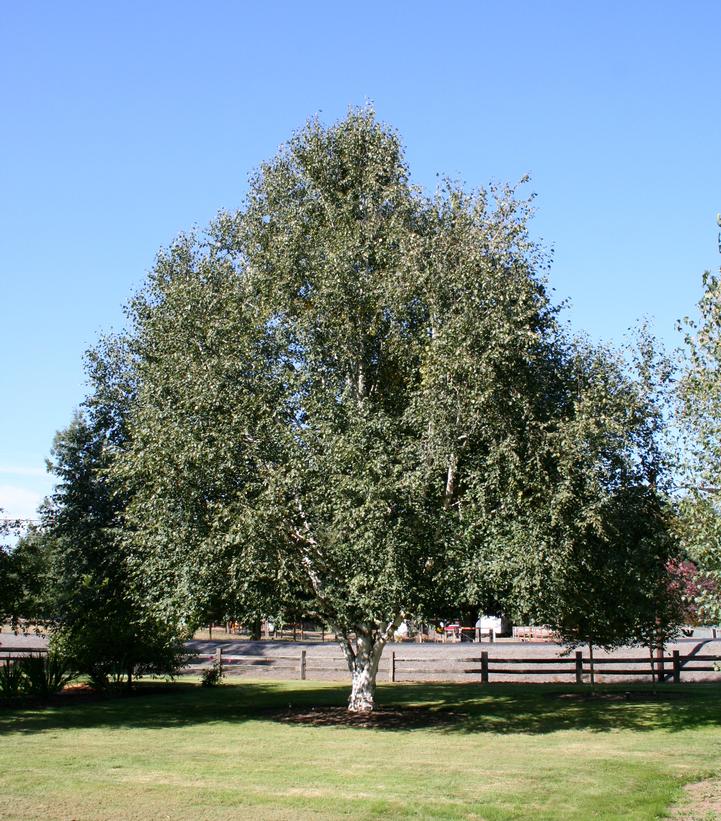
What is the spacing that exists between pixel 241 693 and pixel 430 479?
1254 cm

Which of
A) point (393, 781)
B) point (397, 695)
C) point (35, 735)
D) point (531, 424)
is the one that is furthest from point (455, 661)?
point (393, 781)

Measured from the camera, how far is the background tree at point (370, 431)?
1919cm

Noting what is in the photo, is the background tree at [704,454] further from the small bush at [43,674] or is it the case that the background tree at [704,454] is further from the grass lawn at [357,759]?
the small bush at [43,674]

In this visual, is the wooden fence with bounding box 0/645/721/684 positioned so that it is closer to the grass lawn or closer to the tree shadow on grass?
the tree shadow on grass

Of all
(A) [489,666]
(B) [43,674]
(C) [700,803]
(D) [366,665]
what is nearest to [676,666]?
(A) [489,666]

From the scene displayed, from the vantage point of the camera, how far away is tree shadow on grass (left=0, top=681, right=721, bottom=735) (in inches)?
788

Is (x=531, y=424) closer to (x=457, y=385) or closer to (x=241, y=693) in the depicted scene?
(x=457, y=385)

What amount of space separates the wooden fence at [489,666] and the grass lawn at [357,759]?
15.4 ft

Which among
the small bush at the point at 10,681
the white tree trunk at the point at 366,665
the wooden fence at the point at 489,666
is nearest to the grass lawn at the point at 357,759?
the white tree trunk at the point at 366,665

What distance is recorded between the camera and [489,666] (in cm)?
3438

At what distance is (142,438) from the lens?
21781mm

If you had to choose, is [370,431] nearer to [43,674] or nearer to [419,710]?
[419,710]

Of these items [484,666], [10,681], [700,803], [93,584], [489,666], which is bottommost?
[489,666]

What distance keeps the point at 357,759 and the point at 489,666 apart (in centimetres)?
2029
